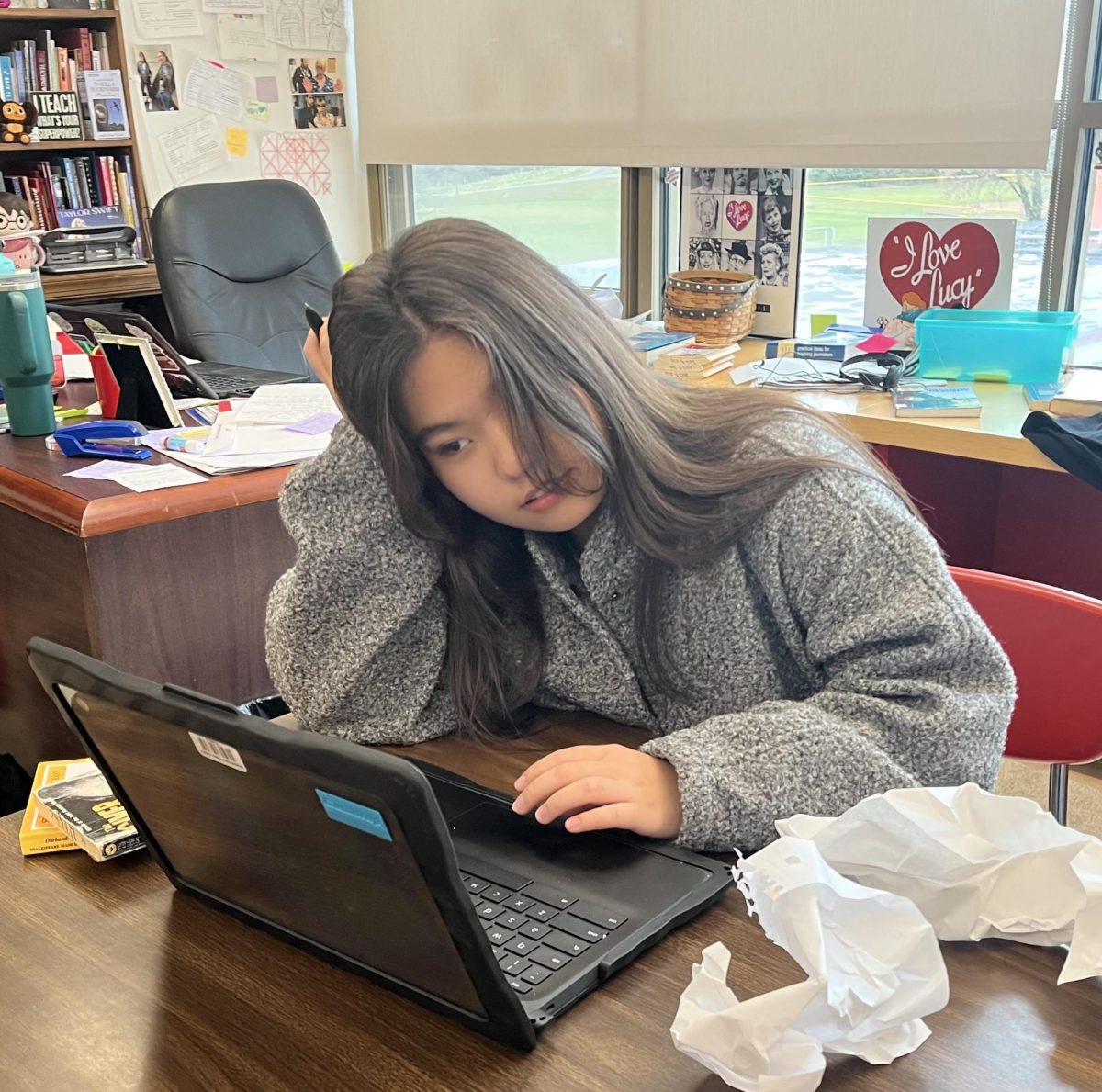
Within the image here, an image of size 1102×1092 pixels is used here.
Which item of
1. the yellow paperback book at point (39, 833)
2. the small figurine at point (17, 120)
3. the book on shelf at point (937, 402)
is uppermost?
the small figurine at point (17, 120)

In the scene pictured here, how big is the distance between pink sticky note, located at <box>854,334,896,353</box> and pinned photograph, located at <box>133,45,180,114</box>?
2.28 meters

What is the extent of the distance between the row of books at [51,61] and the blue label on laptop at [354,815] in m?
3.45

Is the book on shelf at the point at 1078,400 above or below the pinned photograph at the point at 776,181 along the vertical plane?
below

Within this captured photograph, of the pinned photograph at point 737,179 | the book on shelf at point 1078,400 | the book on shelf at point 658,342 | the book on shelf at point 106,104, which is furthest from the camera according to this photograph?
the book on shelf at point 106,104

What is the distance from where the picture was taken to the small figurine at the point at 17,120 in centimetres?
338

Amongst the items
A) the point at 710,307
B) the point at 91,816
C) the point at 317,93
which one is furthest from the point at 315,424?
the point at 317,93

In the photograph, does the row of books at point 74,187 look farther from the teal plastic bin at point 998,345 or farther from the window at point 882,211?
the teal plastic bin at point 998,345

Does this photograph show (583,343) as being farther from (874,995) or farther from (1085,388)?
(1085,388)

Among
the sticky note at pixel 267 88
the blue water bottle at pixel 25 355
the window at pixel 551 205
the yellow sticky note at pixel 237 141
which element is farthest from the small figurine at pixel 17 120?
the blue water bottle at pixel 25 355

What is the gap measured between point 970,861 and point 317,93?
3.70 m

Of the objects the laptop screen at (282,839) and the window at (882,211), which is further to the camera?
the window at (882,211)

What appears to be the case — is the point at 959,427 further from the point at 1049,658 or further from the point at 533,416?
the point at 533,416

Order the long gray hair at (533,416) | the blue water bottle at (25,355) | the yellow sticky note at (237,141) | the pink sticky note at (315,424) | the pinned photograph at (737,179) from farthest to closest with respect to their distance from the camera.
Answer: the yellow sticky note at (237,141) < the pinned photograph at (737,179) < the pink sticky note at (315,424) < the blue water bottle at (25,355) < the long gray hair at (533,416)

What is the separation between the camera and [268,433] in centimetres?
169
